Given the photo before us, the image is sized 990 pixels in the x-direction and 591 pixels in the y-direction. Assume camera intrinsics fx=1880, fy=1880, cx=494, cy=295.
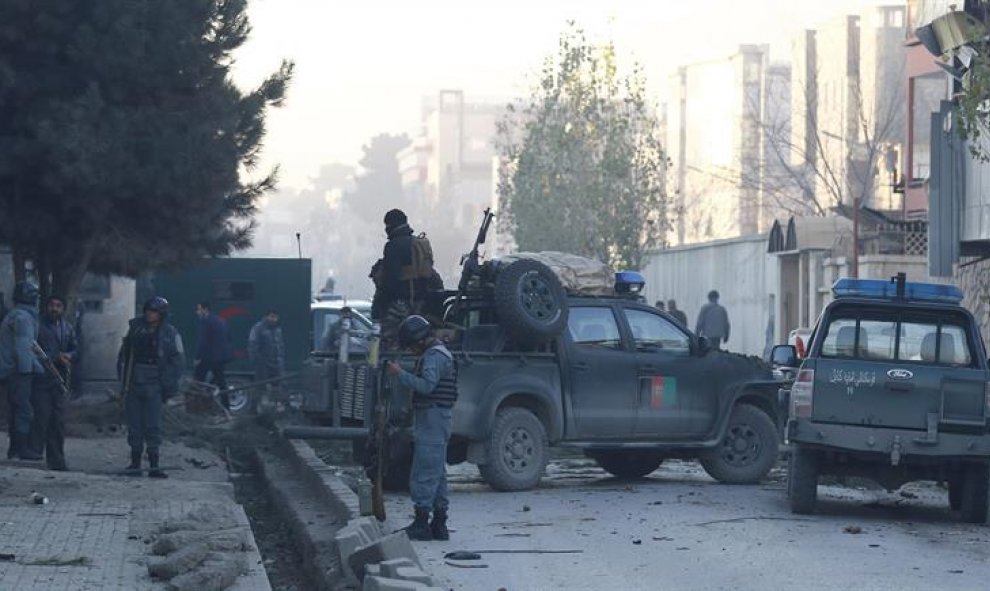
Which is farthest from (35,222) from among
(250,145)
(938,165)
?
(938,165)

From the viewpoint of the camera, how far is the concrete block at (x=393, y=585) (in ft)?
29.8

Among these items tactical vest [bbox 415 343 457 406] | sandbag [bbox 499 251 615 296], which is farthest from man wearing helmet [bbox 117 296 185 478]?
tactical vest [bbox 415 343 457 406]

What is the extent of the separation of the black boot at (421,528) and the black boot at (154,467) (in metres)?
5.77

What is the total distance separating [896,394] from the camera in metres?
14.6

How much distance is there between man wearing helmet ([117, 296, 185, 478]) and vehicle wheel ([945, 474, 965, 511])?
741 cm

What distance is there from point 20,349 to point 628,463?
598 cm

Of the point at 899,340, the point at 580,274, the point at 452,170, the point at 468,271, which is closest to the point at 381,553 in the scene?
the point at 899,340

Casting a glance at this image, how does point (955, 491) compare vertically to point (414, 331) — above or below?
below

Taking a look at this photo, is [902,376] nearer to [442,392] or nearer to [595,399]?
[595,399]

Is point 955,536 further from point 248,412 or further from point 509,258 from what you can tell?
point 248,412

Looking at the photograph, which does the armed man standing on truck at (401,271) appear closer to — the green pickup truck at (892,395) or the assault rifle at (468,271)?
the assault rifle at (468,271)

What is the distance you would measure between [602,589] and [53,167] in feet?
35.6

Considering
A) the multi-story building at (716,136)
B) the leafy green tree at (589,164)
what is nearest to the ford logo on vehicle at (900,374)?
the leafy green tree at (589,164)

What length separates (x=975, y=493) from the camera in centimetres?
1486
